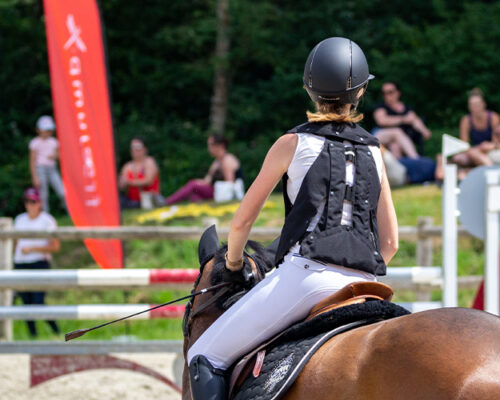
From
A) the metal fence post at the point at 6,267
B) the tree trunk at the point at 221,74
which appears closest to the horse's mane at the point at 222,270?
the metal fence post at the point at 6,267

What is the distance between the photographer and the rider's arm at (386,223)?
10.8ft

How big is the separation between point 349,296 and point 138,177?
33.5 ft

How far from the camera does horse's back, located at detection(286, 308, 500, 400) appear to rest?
2.45 metres

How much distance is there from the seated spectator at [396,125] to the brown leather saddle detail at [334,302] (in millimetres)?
9207

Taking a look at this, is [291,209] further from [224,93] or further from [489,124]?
[224,93]

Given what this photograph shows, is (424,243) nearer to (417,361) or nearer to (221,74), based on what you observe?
(417,361)

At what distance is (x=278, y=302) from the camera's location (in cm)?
309

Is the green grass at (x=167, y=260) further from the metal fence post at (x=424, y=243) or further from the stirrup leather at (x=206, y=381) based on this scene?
the stirrup leather at (x=206, y=381)

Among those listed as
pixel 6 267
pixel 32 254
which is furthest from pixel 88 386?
pixel 32 254

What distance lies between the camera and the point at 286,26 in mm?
21844

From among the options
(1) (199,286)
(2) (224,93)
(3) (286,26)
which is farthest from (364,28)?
(1) (199,286)

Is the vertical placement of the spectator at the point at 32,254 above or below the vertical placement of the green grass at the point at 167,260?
above

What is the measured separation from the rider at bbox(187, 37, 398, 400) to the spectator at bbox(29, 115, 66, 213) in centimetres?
1070

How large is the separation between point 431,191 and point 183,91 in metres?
11.9
